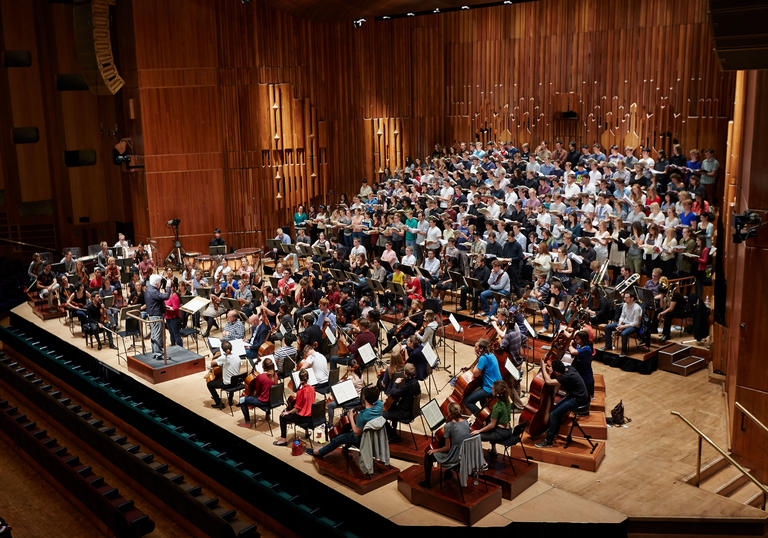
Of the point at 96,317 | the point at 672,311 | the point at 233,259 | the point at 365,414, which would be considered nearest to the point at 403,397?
the point at 365,414

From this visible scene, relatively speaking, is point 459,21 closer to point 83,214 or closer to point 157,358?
point 83,214

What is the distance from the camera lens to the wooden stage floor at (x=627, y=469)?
23.5 ft

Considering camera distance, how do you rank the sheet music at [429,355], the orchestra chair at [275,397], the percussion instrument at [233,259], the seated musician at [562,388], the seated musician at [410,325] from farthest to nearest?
the percussion instrument at [233,259]
the seated musician at [410,325]
the sheet music at [429,355]
the orchestra chair at [275,397]
the seated musician at [562,388]

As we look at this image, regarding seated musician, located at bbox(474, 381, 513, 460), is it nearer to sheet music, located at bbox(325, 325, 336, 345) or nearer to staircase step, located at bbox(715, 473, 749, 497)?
staircase step, located at bbox(715, 473, 749, 497)

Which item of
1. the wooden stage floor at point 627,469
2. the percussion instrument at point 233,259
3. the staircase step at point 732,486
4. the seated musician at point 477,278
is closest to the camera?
the wooden stage floor at point 627,469

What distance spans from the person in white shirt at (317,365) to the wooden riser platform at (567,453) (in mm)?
2406

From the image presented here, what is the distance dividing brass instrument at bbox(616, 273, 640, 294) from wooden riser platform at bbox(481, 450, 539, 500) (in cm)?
381

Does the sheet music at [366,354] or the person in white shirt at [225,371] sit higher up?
the sheet music at [366,354]

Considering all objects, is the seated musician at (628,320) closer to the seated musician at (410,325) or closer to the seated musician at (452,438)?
the seated musician at (410,325)

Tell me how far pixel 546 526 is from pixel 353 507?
1893mm

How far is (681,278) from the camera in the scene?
Answer: 10945 mm

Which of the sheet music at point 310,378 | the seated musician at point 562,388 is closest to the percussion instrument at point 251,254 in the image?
the sheet music at point 310,378

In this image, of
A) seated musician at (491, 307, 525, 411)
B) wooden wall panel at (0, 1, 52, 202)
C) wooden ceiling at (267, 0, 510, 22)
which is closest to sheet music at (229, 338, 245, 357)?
seated musician at (491, 307, 525, 411)

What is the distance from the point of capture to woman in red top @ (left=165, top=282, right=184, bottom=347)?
11773mm
